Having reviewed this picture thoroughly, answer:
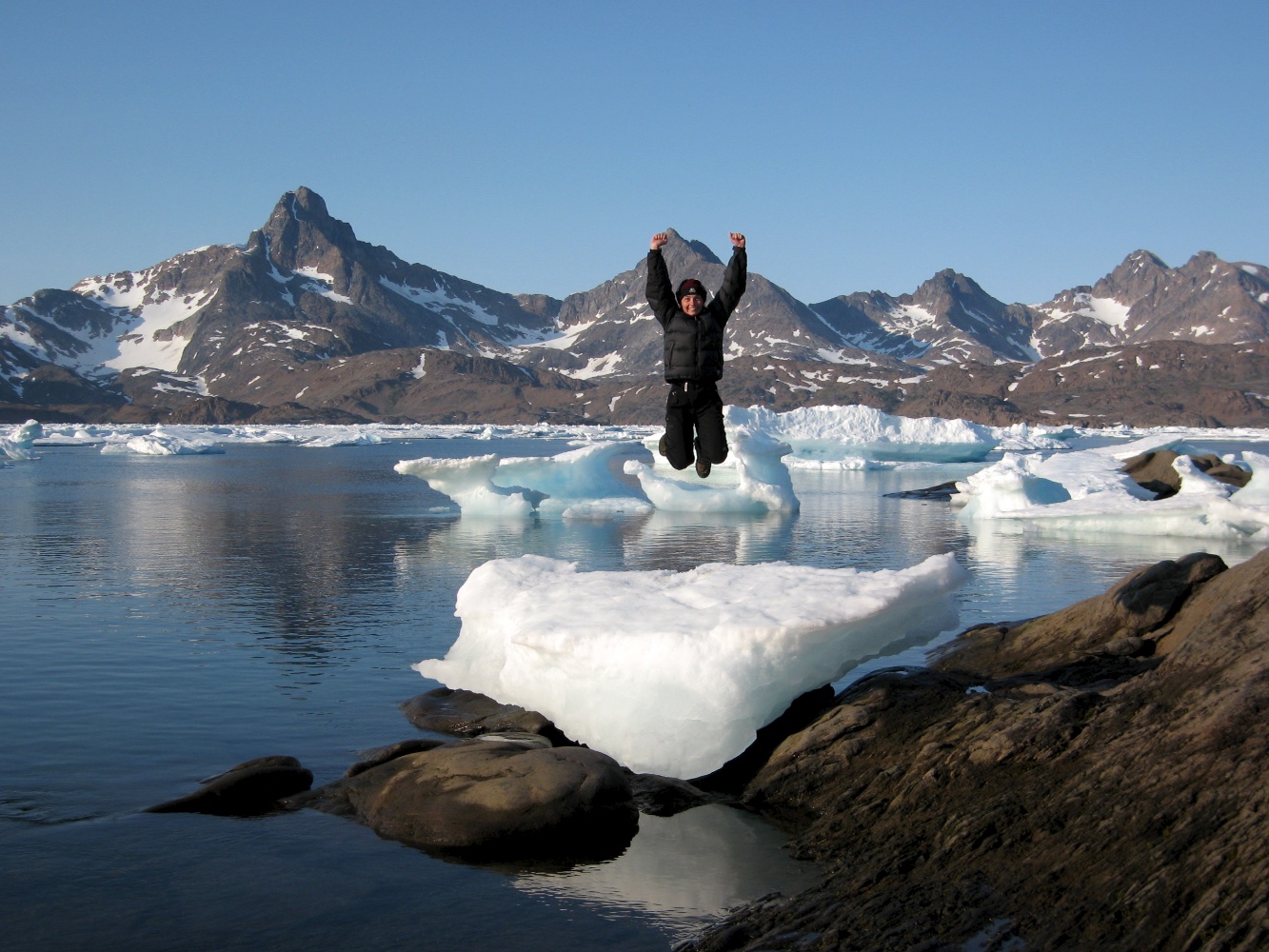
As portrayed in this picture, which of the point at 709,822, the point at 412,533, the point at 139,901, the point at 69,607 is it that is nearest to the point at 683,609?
the point at 709,822

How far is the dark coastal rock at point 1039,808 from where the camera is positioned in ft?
21.7

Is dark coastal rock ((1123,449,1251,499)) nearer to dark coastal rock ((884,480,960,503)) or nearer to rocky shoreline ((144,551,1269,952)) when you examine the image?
→ dark coastal rock ((884,480,960,503))

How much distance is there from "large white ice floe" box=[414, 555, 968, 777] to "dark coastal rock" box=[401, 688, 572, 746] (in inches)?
9.3

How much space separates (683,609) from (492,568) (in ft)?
10.6

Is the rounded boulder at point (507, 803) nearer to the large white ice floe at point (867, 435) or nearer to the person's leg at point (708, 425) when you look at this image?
the person's leg at point (708, 425)

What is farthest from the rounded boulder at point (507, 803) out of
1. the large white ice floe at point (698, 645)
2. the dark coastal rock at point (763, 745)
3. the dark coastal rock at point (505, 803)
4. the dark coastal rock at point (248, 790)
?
the dark coastal rock at point (763, 745)

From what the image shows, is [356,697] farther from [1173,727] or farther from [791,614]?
[1173,727]

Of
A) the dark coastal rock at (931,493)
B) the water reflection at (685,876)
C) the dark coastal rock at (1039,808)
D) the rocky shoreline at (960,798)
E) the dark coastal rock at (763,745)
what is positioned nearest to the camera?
the dark coastal rock at (1039,808)

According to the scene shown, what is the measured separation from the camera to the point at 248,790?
32.9ft

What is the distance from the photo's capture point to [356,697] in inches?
542

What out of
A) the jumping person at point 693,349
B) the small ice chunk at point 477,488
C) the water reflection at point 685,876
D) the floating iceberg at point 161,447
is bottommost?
the water reflection at point 685,876

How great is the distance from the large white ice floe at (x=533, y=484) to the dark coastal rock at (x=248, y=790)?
25708mm

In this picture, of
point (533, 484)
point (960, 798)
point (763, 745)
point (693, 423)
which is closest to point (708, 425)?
point (693, 423)

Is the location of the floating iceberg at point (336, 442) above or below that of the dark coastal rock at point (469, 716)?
above
